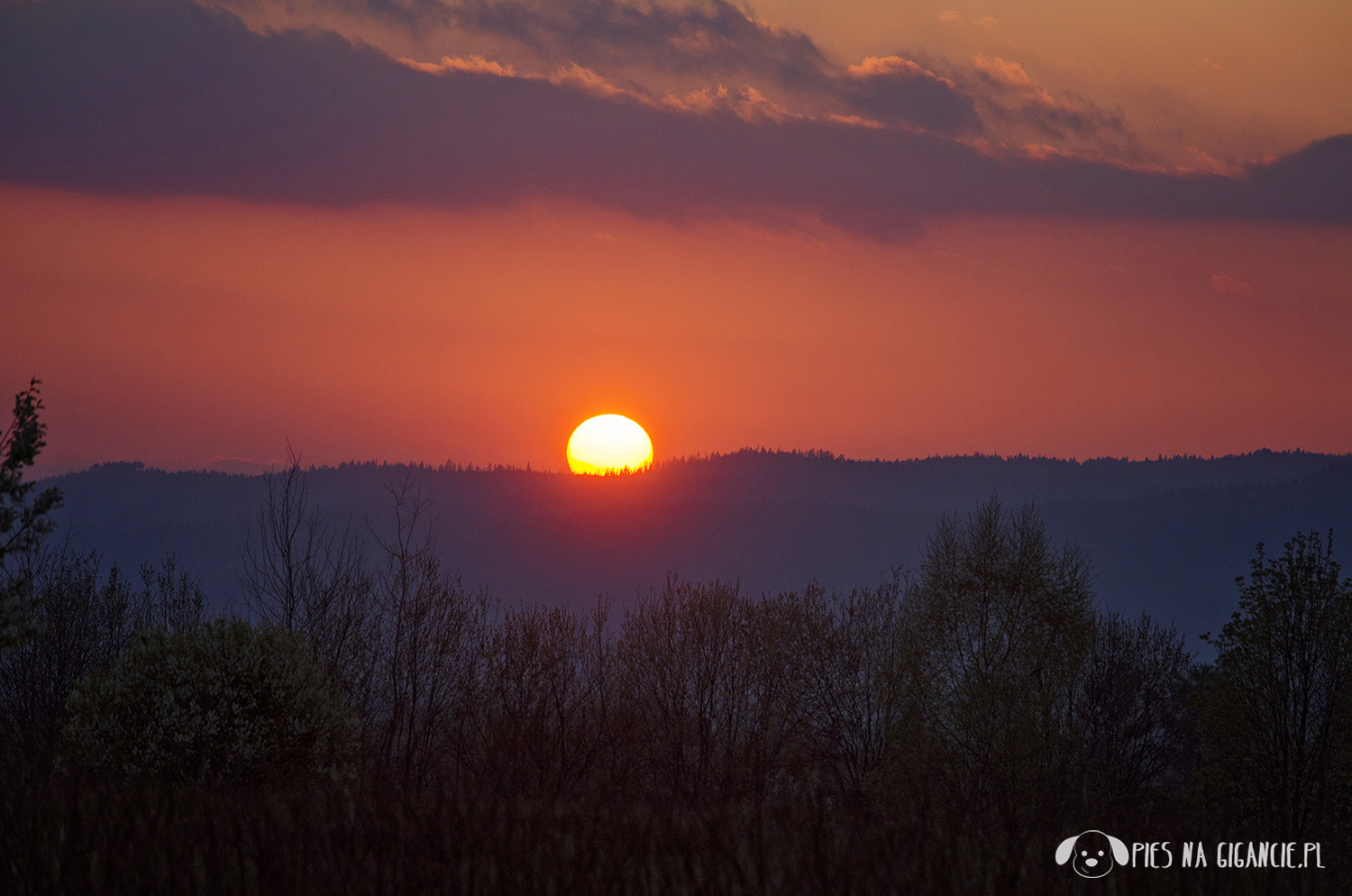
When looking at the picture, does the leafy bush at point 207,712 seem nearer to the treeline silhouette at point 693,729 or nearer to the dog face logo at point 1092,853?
the treeline silhouette at point 693,729

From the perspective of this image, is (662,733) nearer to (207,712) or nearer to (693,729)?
(693,729)

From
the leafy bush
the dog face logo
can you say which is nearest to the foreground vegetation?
the leafy bush

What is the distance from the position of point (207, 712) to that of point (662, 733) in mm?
28414

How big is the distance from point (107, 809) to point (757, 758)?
36607 millimetres

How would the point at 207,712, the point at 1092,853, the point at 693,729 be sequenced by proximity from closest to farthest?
the point at 1092,853
the point at 207,712
the point at 693,729

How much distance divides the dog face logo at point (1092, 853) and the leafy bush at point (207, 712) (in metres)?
11.5

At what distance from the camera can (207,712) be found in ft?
56.5

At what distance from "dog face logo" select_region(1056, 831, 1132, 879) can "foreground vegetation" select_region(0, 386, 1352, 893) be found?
0.20m

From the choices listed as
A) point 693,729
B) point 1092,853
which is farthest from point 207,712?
point 693,729

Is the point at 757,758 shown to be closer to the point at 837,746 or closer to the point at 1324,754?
the point at 837,746

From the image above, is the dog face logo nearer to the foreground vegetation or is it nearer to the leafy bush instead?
the foreground vegetation

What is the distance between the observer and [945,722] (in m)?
45.4

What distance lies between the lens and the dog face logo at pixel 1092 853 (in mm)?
9155

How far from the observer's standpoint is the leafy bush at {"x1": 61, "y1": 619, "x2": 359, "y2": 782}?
17016 millimetres
